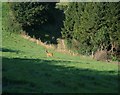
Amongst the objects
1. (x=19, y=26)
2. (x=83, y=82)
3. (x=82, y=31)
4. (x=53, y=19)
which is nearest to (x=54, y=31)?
(x=53, y=19)

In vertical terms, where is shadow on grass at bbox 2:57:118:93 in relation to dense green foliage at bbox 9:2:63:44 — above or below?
below

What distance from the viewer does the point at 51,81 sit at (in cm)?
2250

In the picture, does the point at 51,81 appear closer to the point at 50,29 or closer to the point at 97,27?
the point at 97,27

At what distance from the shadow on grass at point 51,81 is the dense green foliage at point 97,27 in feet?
70.4

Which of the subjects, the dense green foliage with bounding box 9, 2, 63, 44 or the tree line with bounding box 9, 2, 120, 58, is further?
the dense green foliage with bounding box 9, 2, 63, 44

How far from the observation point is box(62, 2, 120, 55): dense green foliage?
49719 mm

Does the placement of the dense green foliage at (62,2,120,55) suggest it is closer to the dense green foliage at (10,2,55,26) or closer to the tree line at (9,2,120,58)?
the tree line at (9,2,120,58)

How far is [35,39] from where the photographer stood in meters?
56.4

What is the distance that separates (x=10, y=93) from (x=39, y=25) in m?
45.5

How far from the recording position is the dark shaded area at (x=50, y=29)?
198 feet

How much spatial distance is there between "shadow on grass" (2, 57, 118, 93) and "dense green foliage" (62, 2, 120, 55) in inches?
844

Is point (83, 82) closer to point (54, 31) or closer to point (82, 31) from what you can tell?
point (82, 31)

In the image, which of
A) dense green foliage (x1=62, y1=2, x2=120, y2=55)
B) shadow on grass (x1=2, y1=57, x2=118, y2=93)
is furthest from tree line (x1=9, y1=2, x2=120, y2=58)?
shadow on grass (x1=2, y1=57, x2=118, y2=93)

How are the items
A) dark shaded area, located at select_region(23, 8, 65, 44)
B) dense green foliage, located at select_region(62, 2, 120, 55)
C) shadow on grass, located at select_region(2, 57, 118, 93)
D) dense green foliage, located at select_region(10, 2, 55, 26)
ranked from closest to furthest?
shadow on grass, located at select_region(2, 57, 118, 93) → dense green foliage, located at select_region(62, 2, 120, 55) → dense green foliage, located at select_region(10, 2, 55, 26) → dark shaded area, located at select_region(23, 8, 65, 44)
